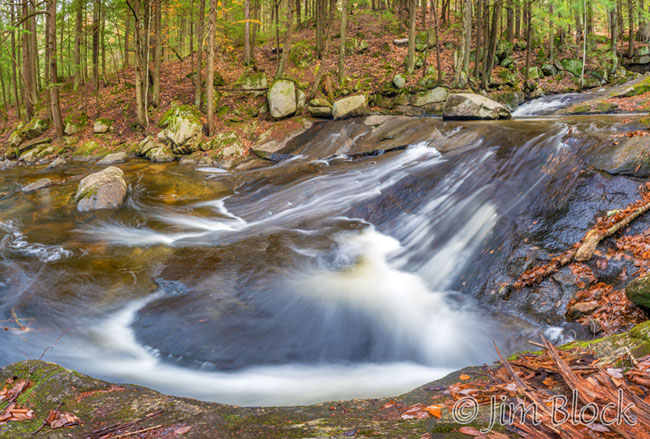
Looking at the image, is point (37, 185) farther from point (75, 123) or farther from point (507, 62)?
point (507, 62)

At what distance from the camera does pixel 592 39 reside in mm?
26250

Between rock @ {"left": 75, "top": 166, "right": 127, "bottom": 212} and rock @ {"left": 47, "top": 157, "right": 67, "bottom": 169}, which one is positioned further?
Result: rock @ {"left": 47, "top": 157, "right": 67, "bottom": 169}

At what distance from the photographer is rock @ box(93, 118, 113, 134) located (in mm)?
18703

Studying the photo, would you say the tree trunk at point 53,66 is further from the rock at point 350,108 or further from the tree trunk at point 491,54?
the tree trunk at point 491,54

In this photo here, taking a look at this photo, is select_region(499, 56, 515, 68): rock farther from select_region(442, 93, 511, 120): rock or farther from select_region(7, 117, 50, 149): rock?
select_region(7, 117, 50, 149): rock

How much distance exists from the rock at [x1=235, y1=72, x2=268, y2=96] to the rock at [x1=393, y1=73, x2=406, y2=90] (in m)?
6.47

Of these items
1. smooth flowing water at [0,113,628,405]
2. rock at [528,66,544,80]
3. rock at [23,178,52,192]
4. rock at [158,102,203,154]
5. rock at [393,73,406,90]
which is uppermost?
rock at [528,66,544,80]

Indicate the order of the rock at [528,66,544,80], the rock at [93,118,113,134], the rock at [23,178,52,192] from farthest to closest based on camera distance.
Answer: the rock at [528,66,544,80]
the rock at [93,118,113,134]
the rock at [23,178,52,192]

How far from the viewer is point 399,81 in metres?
19.1

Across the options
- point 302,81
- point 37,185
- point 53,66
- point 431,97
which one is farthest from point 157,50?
point 431,97

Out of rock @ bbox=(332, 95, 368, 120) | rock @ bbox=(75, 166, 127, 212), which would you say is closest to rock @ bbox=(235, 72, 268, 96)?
rock @ bbox=(332, 95, 368, 120)

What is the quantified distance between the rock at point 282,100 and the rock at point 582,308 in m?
14.9

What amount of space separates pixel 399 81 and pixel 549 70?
10.7 meters

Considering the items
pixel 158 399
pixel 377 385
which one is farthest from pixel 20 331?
pixel 377 385
